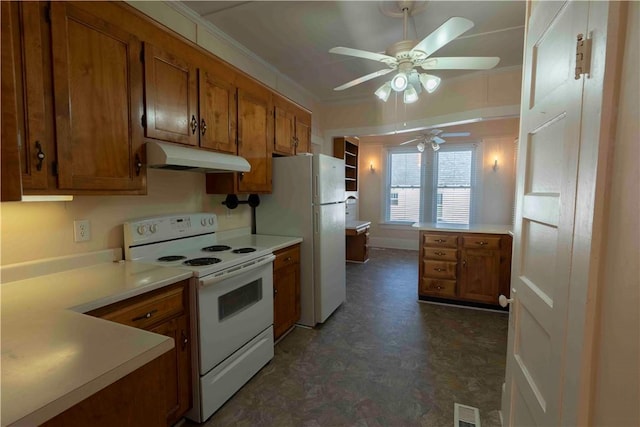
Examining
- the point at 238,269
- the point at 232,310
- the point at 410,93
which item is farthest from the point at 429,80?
the point at 232,310

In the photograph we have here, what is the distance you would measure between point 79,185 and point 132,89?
62 centimetres

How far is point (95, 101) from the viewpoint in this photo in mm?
1495

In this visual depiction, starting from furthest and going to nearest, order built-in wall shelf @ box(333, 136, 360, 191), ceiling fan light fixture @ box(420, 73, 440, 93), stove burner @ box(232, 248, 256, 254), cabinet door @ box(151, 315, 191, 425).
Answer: built-in wall shelf @ box(333, 136, 360, 191) < ceiling fan light fixture @ box(420, 73, 440, 93) < stove burner @ box(232, 248, 256, 254) < cabinet door @ box(151, 315, 191, 425)

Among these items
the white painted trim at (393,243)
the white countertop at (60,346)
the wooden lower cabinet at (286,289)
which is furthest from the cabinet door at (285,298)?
the white painted trim at (393,243)

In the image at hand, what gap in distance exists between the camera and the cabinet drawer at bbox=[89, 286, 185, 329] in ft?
4.33

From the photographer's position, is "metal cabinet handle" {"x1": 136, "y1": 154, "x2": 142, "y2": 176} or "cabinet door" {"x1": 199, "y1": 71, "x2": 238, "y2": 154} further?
"cabinet door" {"x1": 199, "y1": 71, "x2": 238, "y2": 154}

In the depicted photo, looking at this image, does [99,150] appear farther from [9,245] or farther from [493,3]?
[493,3]

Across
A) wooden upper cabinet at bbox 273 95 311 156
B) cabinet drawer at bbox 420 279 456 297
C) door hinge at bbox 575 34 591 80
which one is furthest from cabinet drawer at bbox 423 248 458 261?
door hinge at bbox 575 34 591 80

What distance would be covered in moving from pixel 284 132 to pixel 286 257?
4.36 ft

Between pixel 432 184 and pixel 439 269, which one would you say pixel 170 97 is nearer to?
pixel 439 269

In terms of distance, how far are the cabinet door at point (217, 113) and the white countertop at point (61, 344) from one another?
1.14m

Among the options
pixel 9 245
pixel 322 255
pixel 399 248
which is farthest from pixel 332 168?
pixel 399 248

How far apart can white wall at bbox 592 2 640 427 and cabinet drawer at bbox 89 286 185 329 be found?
168 cm

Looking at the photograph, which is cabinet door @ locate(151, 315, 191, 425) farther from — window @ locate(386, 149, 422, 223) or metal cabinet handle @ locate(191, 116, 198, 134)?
window @ locate(386, 149, 422, 223)
